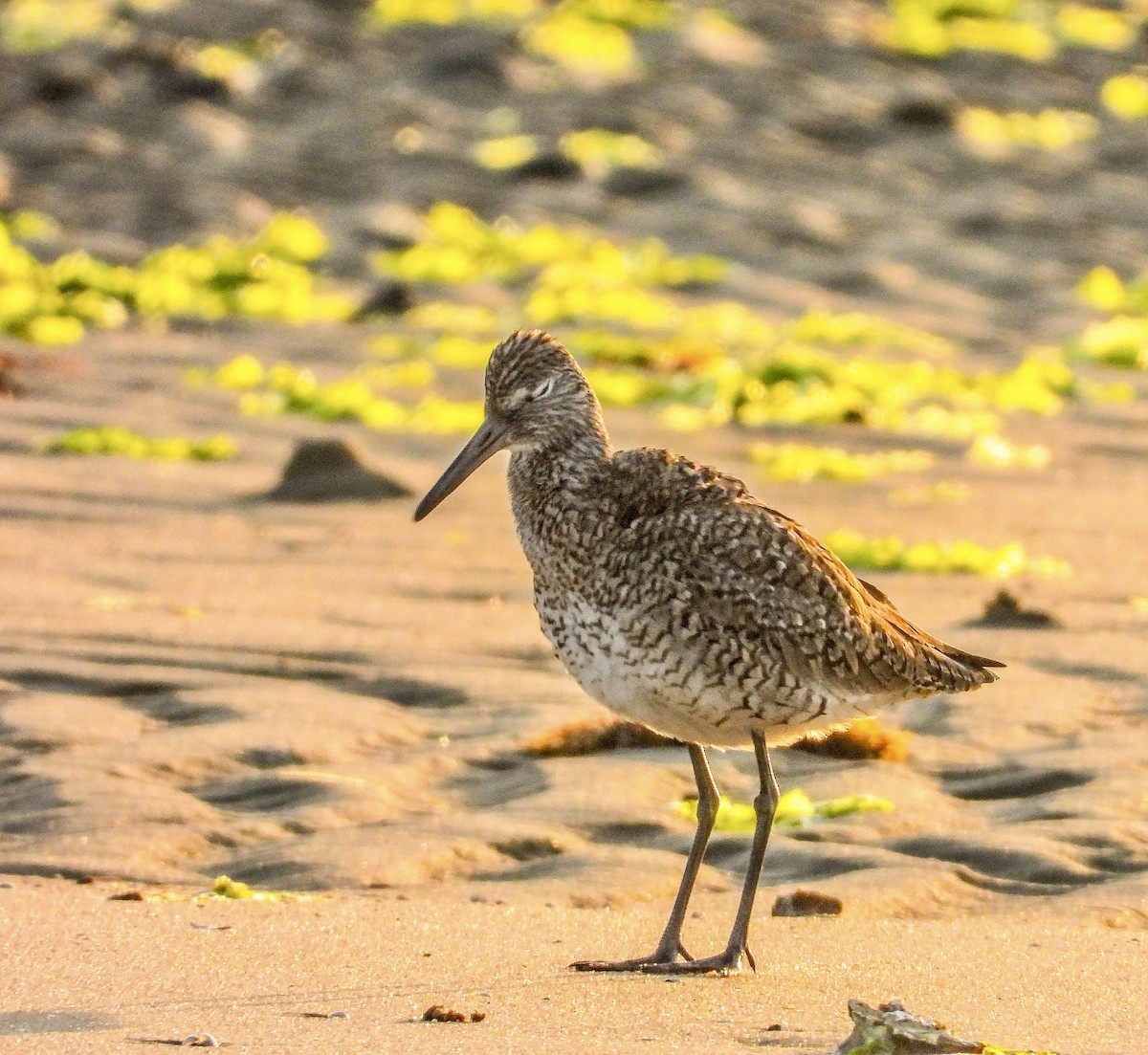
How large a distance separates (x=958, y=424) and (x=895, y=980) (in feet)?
18.7

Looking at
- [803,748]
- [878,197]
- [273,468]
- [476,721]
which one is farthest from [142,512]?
[878,197]

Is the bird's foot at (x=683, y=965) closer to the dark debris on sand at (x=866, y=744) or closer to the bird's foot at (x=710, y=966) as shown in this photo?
the bird's foot at (x=710, y=966)

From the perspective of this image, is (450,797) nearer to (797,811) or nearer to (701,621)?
(797,811)

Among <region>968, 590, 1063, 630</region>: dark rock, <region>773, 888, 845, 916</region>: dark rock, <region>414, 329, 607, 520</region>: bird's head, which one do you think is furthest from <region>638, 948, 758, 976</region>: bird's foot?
<region>968, 590, 1063, 630</region>: dark rock

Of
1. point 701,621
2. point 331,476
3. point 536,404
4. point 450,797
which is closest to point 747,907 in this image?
point 701,621

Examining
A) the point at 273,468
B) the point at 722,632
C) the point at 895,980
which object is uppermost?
the point at 722,632

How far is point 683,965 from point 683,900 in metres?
0.26

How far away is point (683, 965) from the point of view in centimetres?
477

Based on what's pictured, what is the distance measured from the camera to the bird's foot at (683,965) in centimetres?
469

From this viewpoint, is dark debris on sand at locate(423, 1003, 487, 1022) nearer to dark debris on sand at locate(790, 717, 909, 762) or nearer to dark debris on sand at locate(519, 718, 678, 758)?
dark debris on sand at locate(519, 718, 678, 758)

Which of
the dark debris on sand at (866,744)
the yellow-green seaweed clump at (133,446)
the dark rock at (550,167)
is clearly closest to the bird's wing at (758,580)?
the dark debris on sand at (866,744)

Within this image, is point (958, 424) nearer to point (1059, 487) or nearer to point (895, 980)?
point (1059, 487)

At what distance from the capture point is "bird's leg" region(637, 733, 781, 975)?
15.6 feet

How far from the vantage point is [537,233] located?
1273 centimetres
